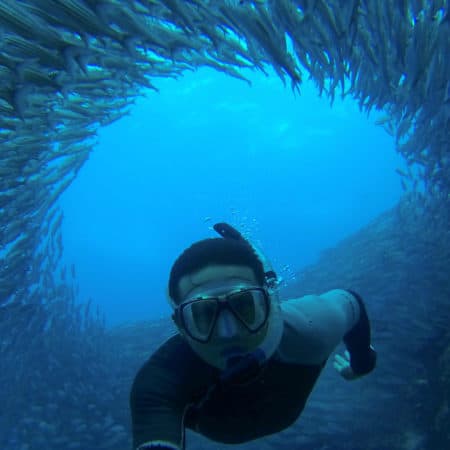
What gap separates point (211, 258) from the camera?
2.12 metres

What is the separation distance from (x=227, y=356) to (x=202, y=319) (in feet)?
0.77

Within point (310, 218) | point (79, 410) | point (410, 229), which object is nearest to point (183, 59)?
point (79, 410)

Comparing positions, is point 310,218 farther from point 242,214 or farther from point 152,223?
point 152,223

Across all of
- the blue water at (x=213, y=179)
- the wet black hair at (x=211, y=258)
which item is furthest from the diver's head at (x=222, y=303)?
the blue water at (x=213, y=179)

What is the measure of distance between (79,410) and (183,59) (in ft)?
24.7

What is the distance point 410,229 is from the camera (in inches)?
435

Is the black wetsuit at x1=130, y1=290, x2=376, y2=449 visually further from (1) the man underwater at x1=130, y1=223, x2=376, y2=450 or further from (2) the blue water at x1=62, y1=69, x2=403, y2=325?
(2) the blue water at x1=62, y1=69, x2=403, y2=325

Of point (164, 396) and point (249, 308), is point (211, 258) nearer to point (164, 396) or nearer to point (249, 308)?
point (249, 308)

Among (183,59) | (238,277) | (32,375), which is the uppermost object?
(183,59)

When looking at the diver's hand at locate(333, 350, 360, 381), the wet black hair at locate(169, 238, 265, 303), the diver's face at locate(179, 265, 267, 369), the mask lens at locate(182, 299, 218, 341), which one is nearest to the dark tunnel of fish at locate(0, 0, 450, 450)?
the wet black hair at locate(169, 238, 265, 303)

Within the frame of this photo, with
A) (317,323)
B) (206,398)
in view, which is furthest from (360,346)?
(206,398)

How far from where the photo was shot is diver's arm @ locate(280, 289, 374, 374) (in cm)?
229

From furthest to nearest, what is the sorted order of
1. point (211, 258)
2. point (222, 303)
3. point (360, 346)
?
1. point (360, 346)
2. point (211, 258)
3. point (222, 303)

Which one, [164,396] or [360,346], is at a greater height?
[164,396]
